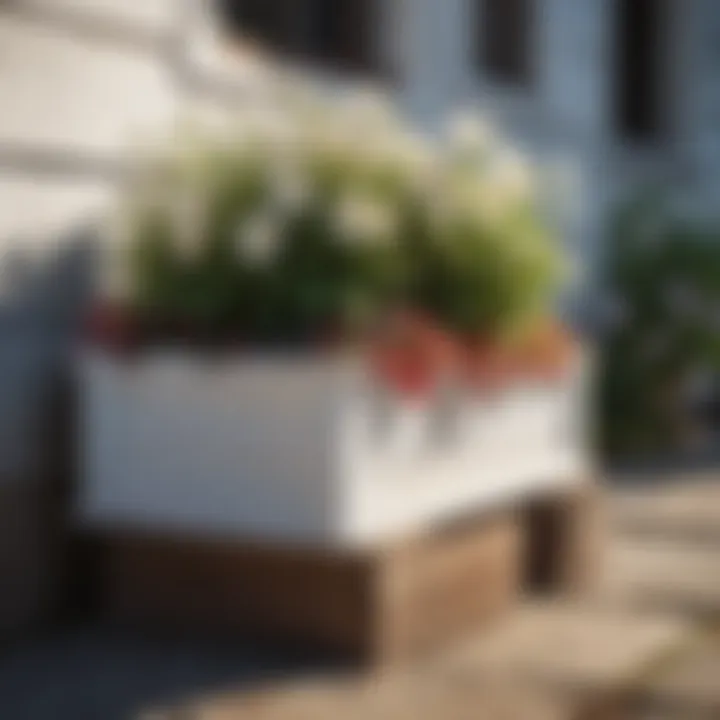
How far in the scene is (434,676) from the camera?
3479mm

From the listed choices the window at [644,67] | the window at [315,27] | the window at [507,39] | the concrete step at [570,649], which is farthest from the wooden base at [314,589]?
the window at [644,67]

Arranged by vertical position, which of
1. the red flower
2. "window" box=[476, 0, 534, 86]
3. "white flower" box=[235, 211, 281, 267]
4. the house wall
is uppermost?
"window" box=[476, 0, 534, 86]

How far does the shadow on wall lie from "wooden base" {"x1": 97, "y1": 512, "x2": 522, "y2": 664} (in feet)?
0.58

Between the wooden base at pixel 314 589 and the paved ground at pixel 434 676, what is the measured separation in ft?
0.21

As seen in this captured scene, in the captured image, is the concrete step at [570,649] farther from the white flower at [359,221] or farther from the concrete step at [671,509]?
the concrete step at [671,509]

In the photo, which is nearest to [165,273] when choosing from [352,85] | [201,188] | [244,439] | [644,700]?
[201,188]

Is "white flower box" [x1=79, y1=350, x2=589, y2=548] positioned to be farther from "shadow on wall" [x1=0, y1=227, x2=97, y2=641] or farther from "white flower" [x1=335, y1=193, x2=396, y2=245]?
"white flower" [x1=335, y1=193, x2=396, y2=245]

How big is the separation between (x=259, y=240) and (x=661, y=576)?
5.48ft

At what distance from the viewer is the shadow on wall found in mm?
3852

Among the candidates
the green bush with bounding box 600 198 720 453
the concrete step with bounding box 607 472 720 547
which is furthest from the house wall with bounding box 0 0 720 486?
the green bush with bounding box 600 198 720 453

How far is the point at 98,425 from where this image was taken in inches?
150

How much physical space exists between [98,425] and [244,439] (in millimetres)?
426

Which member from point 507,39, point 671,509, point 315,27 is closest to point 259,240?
point 315,27

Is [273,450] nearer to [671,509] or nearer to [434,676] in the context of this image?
[434,676]
